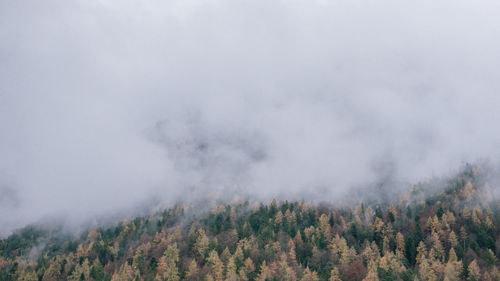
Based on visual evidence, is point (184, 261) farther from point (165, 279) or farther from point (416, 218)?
point (416, 218)

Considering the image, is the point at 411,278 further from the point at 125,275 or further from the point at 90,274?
the point at 90,274

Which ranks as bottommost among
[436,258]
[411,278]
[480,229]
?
[411,278]

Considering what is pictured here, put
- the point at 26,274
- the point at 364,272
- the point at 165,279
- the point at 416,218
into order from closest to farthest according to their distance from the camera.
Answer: the point at 364,272, the point at 165,279, the point at 26,274, the point at 416,218

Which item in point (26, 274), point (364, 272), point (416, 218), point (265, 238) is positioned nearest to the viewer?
point (364, 272)

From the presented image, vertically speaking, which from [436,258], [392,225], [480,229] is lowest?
[436,258]

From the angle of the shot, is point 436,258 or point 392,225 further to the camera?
point 392,225

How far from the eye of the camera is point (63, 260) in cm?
18600

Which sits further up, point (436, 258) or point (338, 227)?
point (338, 227)

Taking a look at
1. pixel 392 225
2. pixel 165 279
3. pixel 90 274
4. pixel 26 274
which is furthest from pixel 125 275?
pixel 392 225

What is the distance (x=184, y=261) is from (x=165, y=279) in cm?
2180

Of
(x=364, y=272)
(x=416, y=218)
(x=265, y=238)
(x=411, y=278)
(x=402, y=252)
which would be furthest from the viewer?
(x=416, y=218)

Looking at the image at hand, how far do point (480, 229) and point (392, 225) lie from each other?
139 feet

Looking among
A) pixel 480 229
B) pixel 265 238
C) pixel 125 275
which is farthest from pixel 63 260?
pixel 480 229

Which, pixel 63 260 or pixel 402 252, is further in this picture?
pixel 63 260
